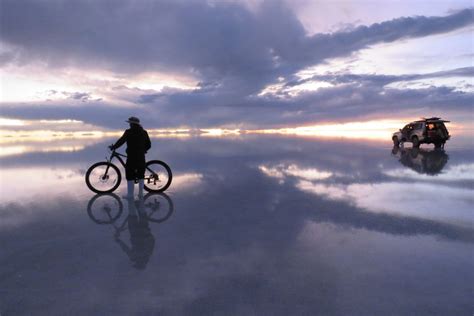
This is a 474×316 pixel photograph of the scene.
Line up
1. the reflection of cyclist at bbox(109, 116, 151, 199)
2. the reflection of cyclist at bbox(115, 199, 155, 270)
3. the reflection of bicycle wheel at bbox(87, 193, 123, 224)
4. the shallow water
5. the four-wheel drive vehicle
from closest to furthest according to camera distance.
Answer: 1. the shallow water
2. the reflection of cyclist at bbox(115, 199, 155, 270)
3. the reflection of bicycle wheel at bbox(87, 193, 123, 224)
4. the reflection of cyclist at bbox(109, 116, 151, 199)
5. the four-wheel drive vehicle

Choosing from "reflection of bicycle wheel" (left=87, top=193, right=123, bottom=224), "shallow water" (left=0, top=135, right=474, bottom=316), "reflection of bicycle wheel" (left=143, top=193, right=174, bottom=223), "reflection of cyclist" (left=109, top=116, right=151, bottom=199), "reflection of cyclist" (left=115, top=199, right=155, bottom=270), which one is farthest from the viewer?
"reflection of cyclist" (left=109, top=116, right=151, bottom=199)

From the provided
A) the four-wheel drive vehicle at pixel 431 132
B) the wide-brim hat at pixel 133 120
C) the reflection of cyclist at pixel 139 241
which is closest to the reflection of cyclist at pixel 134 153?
the wide-brim hat at pixel 133 120

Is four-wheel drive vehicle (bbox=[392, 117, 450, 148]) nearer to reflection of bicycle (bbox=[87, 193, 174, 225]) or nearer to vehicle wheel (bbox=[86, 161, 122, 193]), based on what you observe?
reflection of bicycle (bbox=[87, 193, 174, 225])

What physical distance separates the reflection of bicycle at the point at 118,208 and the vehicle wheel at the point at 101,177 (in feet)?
1.19

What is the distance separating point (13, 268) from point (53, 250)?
2.31 feet

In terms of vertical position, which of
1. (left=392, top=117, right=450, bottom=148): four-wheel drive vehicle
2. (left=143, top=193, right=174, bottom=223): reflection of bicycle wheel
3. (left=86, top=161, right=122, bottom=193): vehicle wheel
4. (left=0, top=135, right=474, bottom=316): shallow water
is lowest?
(left=0, top=135, right=474, bottom=316): shallow water

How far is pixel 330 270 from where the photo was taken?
4555 millimetres

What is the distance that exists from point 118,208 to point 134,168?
1313 mm

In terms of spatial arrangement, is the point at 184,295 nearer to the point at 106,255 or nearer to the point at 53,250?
the point at 106,255

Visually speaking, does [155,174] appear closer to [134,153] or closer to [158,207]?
[134,153]

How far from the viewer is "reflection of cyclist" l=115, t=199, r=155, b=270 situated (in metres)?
4.95

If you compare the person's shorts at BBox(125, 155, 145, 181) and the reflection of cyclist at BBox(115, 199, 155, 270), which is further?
the person's shorts at BBox(125, 155, 145, 181)

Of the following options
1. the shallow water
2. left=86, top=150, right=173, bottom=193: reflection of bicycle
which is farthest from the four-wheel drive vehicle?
left=86, top=150, right=173, bottom=193: reflection of bicycle

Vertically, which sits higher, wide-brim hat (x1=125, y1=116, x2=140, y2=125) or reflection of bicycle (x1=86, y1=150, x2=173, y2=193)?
wide-brim hat (x1=125, y1=116, x2=140, y2=125)
